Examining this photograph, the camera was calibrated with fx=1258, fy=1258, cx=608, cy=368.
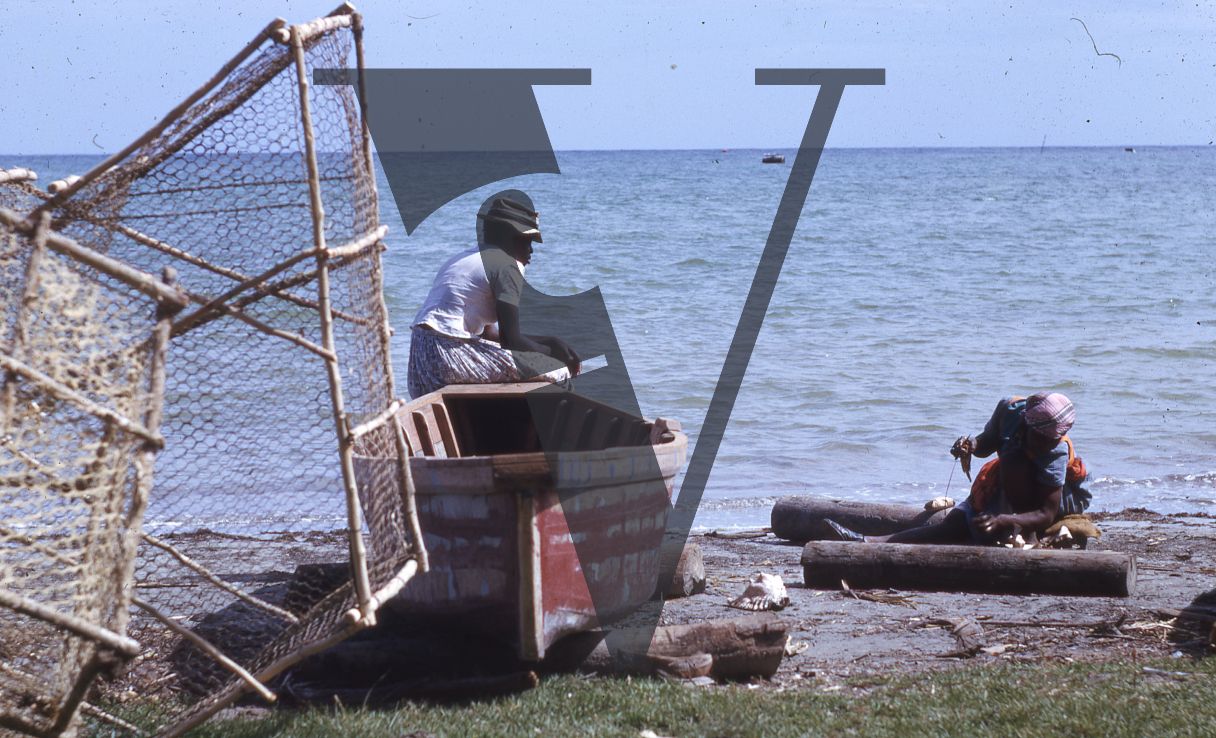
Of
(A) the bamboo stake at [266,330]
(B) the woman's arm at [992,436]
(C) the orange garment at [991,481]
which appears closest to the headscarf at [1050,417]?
(B) the woman's arm at [992,436]

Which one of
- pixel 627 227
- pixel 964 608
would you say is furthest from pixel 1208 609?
pixel 627 227

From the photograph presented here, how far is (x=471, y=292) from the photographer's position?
7.35m

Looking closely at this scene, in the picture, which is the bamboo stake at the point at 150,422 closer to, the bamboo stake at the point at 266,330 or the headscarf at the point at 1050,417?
the bamboo stake at the point at 266,330

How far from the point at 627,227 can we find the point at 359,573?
33.9 m

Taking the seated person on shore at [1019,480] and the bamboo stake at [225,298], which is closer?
the bamboo stake at [225,298]

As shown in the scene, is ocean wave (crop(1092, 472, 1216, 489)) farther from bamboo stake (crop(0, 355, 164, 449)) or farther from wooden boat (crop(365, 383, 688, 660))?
bamboo stake (crop(0, 355, 164, 449))

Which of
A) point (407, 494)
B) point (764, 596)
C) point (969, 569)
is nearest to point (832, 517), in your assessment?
point (969, 569)

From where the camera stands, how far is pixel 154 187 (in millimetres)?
5078

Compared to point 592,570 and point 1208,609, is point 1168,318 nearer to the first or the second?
point 1208,609

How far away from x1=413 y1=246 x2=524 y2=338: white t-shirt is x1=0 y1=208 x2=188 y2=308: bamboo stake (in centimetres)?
385

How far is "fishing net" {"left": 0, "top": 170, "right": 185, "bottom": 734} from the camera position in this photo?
135 inches

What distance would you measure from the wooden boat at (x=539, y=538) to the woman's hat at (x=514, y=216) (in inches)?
78.5

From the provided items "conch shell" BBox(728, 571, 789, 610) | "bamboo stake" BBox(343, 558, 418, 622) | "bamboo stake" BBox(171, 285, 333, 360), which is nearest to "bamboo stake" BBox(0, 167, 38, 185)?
"bamboo stake" BBox(171, 285, 333, 360)

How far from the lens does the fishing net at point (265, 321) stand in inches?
162
